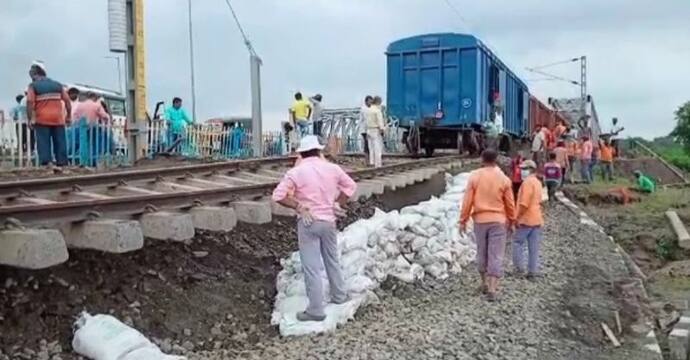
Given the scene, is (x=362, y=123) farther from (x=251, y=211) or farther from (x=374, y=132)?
(x=251, y=211)

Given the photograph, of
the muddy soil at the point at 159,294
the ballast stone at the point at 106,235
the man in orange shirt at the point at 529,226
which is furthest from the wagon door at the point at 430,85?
the ballast stone at the point at 106,235

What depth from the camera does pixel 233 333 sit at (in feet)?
21.3

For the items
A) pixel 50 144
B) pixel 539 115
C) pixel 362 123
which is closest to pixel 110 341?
pixel 50 144

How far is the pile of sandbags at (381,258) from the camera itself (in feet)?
22.1

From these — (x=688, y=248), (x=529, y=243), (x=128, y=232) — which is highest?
(x=128, y=232)

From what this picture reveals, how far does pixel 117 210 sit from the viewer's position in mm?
6219

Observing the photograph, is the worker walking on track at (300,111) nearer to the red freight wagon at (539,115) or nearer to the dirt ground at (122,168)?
the dirt ground at (122,168)

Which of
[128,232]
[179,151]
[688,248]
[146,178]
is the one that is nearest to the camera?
[128,232]

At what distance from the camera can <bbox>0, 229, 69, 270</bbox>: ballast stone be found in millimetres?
5043

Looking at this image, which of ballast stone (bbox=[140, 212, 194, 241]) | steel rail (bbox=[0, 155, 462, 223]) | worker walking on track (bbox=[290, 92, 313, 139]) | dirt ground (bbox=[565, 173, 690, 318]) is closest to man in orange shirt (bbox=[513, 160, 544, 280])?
dirt ground (bbox=[565, 173, 690, 318])

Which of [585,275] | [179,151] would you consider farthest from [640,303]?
[179,151]

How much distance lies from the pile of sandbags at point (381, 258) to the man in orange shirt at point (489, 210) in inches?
28.3

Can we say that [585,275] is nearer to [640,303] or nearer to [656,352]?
[640,303]

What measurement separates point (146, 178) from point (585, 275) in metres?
5.65
